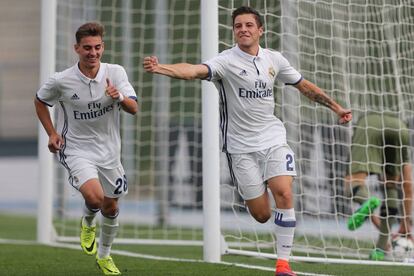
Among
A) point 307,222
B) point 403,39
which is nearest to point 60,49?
point 307,222

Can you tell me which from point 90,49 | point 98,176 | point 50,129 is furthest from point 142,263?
point 90,49

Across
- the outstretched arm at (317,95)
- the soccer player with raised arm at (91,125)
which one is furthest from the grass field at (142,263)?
the outstretched arm at (317,95)

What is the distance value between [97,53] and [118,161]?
1.01 metres

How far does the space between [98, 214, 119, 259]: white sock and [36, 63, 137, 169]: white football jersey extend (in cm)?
51

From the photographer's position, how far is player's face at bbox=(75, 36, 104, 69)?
8.08 metres

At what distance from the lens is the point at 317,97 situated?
8242 millimetres

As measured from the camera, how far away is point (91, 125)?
27.8 feet

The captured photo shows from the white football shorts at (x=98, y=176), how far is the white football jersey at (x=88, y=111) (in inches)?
2.1

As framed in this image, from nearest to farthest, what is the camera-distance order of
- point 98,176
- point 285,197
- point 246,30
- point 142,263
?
point 285,197 < point 246,30 < point 98,176 < point 142,263

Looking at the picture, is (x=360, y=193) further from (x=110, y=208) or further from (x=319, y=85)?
(x=110, y=208)

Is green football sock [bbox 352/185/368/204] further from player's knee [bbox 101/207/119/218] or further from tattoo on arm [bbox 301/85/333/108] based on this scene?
player's knee [bbox 101/207/119/218]

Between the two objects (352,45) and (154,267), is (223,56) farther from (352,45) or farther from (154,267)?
(352,45)

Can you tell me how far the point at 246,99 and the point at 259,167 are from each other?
541mm

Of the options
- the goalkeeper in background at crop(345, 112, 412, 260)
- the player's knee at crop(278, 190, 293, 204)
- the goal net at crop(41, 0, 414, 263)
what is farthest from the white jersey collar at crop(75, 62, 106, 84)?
the goalkeeper in background at crop(345, 112, 412, 260)
